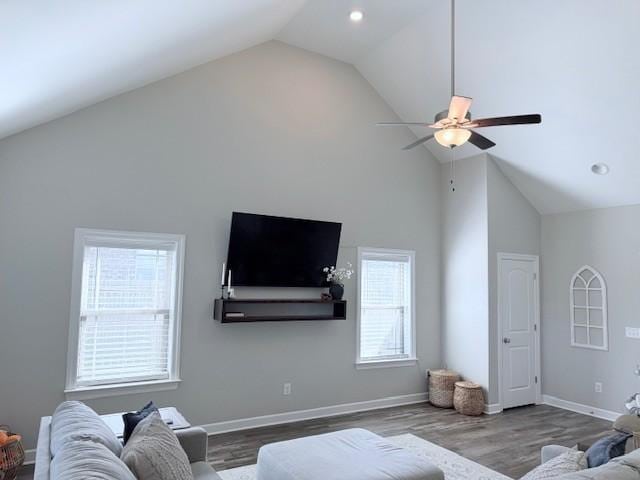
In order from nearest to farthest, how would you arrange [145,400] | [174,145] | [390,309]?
Answer: [145,400], [174,145], [390,309]

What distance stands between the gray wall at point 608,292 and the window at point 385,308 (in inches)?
78.6

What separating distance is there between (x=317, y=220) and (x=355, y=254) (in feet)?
2.37

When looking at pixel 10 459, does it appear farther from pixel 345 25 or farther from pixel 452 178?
pixel 452 178

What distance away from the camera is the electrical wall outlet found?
221 inches

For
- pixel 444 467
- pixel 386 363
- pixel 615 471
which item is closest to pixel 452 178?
pixel 386 363

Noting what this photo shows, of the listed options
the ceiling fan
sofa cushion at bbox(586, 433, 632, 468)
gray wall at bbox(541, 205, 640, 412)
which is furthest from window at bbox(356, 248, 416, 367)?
sofa cushion at bbox(586, 433, 632, 468)

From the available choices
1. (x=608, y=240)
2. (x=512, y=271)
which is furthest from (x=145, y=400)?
(x=608, y=240)

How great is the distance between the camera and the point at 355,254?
19.8 ft

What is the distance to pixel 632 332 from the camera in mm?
5656

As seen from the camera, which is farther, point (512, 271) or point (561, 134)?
point (512, 271)

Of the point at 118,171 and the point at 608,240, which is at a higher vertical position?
the point at 118,171

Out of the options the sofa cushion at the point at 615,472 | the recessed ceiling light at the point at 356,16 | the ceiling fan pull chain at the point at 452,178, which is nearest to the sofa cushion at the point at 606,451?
the sofa cushion at the point at 615,472

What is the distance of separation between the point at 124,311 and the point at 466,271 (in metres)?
4.37

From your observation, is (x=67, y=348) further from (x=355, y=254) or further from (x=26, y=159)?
(x=355, y=254)
